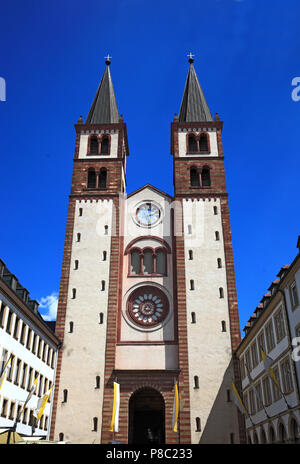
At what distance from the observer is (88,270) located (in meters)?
41.7

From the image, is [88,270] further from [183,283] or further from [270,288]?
[270,288]

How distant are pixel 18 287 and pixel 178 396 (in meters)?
14.7

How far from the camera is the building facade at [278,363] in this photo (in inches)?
945

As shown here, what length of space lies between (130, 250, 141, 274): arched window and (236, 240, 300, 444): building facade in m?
12.4

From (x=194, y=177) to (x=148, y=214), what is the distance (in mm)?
6211

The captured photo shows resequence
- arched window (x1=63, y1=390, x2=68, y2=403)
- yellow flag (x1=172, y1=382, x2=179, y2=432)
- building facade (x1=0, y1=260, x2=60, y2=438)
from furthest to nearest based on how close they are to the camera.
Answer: arched window (x1=63, y1=390, x2=68, y2=403) → yellow flag (x1=172, y1=382, x2=179, y2=432) → building facade (x1=0, y1=260, x2=60, y2=438)

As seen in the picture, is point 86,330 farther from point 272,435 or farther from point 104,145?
point 104,145

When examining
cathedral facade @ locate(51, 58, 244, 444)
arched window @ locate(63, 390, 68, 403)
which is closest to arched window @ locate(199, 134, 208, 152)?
cathedral facade @ locate(51, 58, 244, 444)

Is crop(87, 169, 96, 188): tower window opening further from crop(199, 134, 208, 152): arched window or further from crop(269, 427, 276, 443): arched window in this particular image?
crop(269, 427, 276, 443): arched window

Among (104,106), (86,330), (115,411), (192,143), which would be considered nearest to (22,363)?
(115,411)

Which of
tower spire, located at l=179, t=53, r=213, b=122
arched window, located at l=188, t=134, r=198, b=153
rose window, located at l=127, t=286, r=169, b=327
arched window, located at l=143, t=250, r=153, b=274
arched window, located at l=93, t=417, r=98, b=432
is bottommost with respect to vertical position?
arched window, located at l=93, t=417, r=98, b=432

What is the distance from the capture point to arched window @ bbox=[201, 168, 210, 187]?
4625 centimetres

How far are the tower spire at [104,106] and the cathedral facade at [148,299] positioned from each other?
1718 mm

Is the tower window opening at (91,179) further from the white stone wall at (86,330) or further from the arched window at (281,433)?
the arched window at (281,433)
